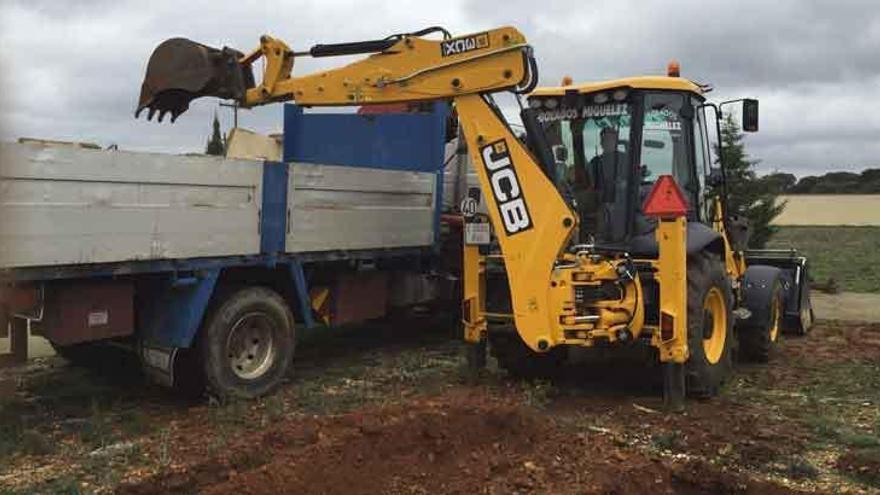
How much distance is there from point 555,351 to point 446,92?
251 centimetres

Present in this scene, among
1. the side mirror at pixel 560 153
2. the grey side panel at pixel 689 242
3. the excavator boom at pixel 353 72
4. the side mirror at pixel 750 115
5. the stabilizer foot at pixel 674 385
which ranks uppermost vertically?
the excavator boom at pixel 353 72

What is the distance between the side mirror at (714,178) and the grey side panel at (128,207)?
411cm

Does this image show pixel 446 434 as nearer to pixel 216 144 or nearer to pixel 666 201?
pixel 666 201

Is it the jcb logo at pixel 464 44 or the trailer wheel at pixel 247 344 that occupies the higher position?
the jcb logo at pixel 464 44

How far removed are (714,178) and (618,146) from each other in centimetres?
147

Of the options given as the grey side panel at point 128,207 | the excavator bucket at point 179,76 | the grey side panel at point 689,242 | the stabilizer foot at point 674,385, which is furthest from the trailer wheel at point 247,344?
the stabilizer foot at point 674,385

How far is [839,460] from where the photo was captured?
5.52 meters

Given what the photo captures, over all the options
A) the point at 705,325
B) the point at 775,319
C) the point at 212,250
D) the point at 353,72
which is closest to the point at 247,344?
the point at 212,250

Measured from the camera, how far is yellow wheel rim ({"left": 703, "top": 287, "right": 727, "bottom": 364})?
748 cm

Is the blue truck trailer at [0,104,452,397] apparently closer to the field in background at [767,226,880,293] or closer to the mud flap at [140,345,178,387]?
the mud flap at [140,345,178,387]

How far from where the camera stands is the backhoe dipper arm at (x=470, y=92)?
6.84 meters

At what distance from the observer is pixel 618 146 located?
24.6ft

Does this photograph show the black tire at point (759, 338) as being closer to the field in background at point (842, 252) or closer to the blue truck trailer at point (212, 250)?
the blue truck trailer at point (212, 250)

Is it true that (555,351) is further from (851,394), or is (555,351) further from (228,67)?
(228,67)
